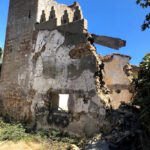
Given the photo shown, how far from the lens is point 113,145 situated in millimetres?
3859

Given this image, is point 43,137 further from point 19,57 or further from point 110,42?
point 110,42

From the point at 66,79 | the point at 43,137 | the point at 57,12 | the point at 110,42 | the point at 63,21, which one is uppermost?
the point at 57,12

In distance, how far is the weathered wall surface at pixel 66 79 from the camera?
498 cm

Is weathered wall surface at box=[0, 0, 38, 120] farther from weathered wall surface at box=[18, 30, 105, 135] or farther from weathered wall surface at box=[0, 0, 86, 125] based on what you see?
weathered wall surface at box=[18, 30, 105, 135]

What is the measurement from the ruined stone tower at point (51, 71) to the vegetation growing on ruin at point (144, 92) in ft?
3.08

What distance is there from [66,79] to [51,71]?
2.38 feet

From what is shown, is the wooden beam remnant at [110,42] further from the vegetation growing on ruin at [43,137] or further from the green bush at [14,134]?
the green bush at [14,134]

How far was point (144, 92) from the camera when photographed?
4660mm

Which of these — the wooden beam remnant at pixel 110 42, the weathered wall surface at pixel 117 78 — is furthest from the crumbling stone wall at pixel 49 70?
the weathered wall surface at pixel 117 78

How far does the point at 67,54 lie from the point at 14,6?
13.5 feet

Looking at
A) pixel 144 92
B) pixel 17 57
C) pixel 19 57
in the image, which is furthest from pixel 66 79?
pixel 17 57

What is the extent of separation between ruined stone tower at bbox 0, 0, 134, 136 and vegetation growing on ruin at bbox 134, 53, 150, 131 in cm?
94

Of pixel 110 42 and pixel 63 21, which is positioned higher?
pixel 63 21

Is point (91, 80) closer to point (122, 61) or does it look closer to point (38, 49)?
point (38, 49)
